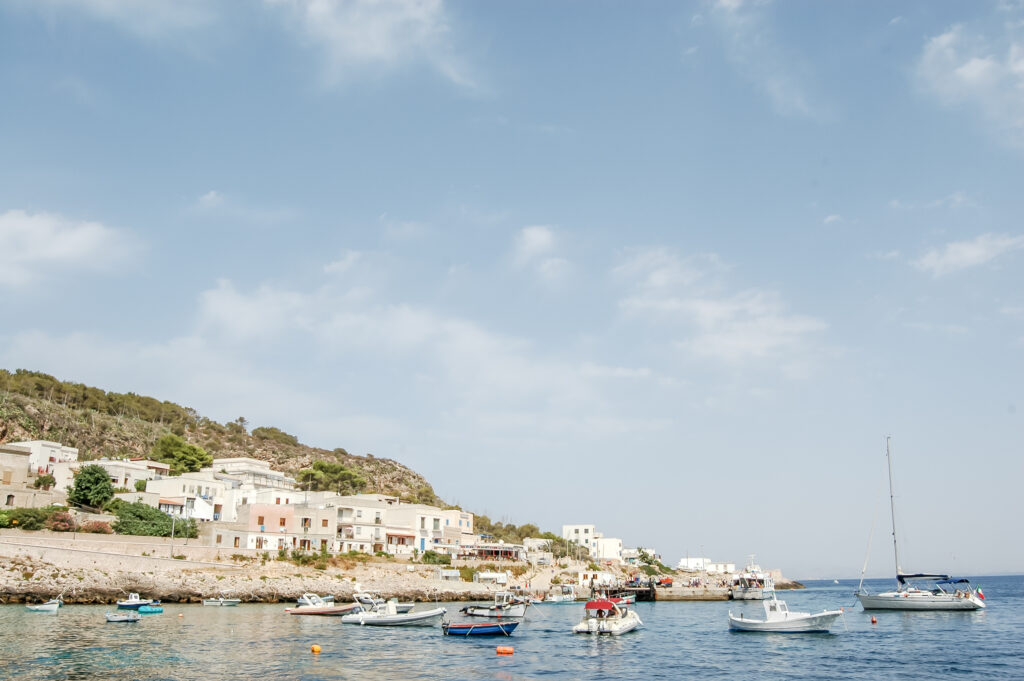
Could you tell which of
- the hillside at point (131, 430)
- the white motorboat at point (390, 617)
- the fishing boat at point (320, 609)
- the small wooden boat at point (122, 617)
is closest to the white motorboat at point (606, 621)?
the white motorboat at point (390, 617)

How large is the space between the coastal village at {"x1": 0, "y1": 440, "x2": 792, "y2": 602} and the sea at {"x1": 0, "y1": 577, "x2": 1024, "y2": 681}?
5452 millimetres

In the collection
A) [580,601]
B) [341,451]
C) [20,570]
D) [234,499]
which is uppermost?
[341,451]

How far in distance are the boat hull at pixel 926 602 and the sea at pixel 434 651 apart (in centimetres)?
1609

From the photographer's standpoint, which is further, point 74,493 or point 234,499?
point 234,499

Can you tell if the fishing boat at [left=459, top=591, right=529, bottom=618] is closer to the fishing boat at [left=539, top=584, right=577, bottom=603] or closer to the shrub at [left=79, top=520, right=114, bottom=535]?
the fishing boat at [left=539, top=584, right=577, bottom=603]

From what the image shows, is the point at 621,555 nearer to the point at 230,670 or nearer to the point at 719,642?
the point at 719,642

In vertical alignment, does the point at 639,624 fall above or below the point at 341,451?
below

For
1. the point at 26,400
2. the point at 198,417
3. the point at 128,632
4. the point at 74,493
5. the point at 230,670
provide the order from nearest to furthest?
the point at 230,670, the point at 128,632, the point at 74,493, the point at 26,400, the point at 198,417

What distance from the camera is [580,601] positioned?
93.1 meters

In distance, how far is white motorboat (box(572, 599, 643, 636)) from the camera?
169 feet

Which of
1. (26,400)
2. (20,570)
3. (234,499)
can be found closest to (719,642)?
(20,570)

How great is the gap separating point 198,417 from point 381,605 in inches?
4696

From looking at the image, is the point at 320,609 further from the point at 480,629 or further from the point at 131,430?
the point at 131,430

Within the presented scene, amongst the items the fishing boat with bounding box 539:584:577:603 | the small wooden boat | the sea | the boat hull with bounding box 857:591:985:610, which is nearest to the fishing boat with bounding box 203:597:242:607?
the sea
